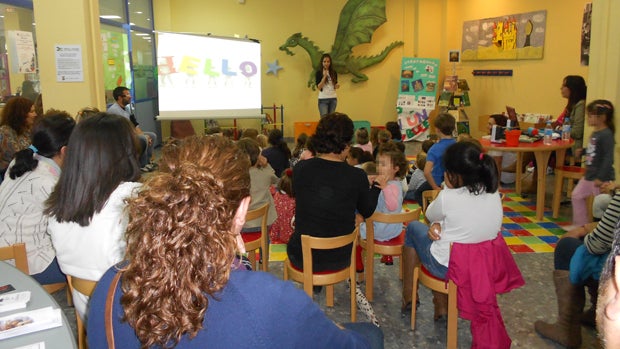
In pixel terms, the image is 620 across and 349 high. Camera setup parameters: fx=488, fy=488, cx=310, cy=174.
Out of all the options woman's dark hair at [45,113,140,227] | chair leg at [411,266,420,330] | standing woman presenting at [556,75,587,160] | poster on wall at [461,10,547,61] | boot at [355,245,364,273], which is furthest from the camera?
poster on wall at [461,10,547,61]

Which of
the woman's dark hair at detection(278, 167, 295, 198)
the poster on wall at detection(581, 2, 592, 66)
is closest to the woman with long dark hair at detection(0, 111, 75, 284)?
the woman's dark hair at detection(278, 167, 295, 198)

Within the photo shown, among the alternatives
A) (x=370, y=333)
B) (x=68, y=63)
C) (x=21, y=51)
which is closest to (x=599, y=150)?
(x=370, y=333)

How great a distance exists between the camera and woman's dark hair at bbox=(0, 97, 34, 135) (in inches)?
153

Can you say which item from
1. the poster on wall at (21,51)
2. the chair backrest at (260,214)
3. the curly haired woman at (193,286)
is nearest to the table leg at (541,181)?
the chair backrest at (260,214)

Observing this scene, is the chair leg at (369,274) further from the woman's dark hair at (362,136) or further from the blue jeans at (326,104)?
the blue jeans at (326,104)

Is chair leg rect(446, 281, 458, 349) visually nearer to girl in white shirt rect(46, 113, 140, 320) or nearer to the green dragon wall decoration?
girl in white shirt rect(46, 113, 140, 320)

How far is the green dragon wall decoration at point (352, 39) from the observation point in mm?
8727

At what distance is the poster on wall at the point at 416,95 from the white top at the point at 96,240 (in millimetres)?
7423

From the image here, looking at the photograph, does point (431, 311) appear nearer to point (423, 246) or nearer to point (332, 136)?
point (423, 246)

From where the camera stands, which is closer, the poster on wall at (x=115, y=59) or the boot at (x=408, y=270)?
the boot at (x=408, y=270)

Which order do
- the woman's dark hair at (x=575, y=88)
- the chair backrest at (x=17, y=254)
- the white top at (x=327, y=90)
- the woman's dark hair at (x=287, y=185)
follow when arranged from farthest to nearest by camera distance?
the white top at (x=327, y=90)
the woman's dark hair at (x=575, y=88)
the woman's dark hair at (x=287, y=185)
the chair backrest at (x=17, y=254)

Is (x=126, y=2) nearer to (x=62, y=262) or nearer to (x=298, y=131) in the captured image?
(x=298, y=131)

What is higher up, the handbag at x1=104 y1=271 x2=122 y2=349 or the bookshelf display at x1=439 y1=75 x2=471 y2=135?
the bookshelf display at x1=439 y1=75 x2=471 y2=135

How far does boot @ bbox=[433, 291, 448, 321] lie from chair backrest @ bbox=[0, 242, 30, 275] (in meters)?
2.07
